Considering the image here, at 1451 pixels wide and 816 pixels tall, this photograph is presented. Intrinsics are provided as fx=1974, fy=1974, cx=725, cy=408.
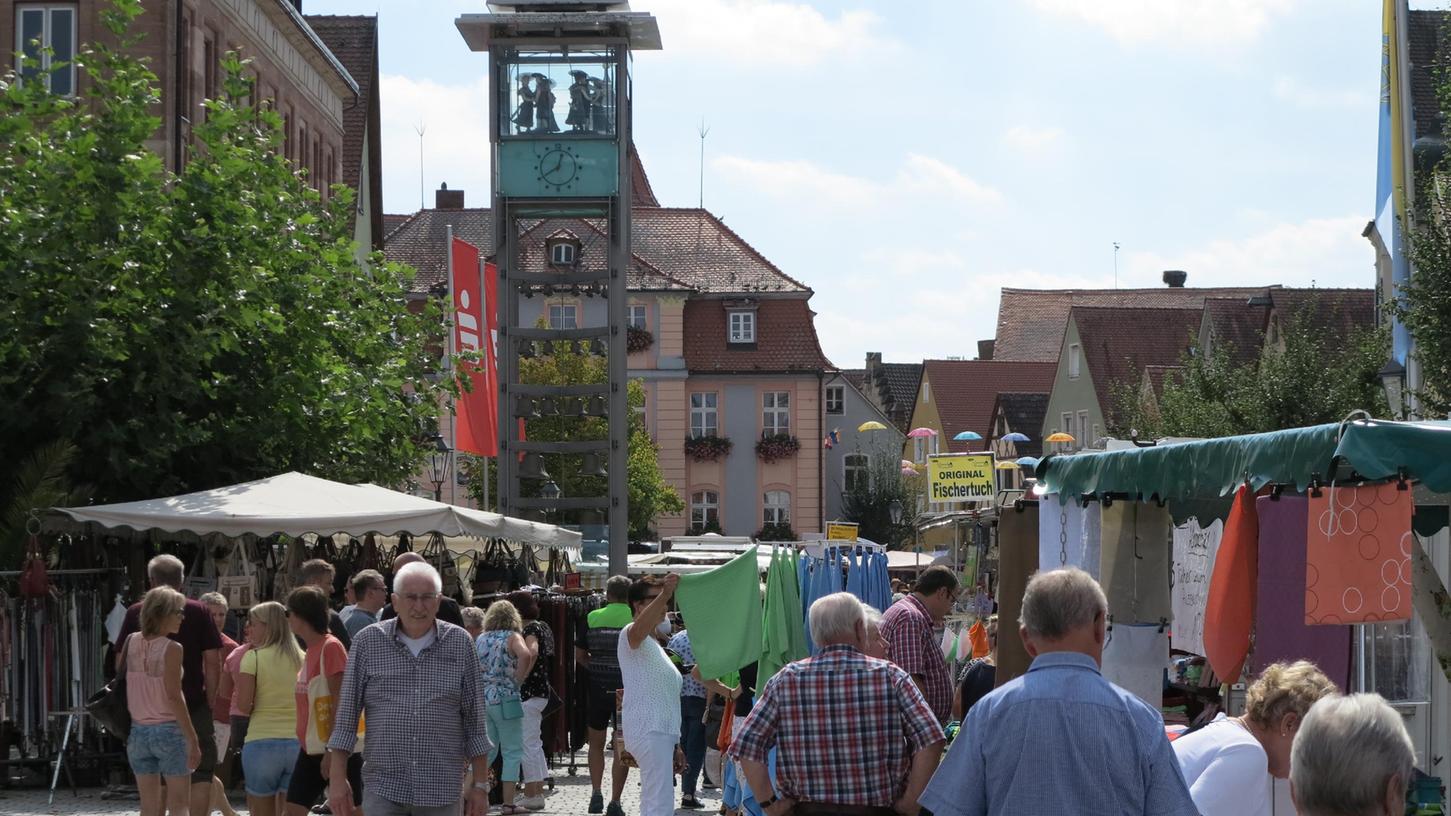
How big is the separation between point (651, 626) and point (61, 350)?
817cm

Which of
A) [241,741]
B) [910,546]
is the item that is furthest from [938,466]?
[910,546]

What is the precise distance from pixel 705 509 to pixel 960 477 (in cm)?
4393

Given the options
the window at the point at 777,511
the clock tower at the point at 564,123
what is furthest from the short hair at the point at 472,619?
the window at the point at 777,511

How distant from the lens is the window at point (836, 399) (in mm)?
83750

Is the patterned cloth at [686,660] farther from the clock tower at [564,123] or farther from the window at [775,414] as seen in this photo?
the window at [775,414]

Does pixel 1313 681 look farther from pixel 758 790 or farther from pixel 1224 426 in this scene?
pixel 1224 426

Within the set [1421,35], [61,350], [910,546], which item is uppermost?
[1421,35]

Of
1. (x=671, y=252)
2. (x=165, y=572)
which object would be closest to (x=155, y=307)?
(x=165, y=572)

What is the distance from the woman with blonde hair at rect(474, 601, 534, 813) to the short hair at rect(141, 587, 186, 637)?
3355 mm

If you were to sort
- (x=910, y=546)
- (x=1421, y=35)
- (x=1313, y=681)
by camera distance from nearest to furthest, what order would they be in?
(x=1313, y=681) → (x=1421, y=35) → (x=910, y=546)

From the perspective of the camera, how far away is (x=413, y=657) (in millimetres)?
8508

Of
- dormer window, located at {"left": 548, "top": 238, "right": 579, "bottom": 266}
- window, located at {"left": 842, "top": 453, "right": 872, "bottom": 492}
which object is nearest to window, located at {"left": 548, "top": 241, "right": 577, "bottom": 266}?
dormer window, located at {"left": 548, "top": 238, "right": 579, "bottom": 266}

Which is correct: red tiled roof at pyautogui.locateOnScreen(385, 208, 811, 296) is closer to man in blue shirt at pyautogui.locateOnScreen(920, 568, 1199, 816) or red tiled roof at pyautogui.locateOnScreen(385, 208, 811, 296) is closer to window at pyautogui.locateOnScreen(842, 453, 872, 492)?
window at pyautogui.locateOnScreen(842, 453, 872, 492)

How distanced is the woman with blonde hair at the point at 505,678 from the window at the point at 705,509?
5575 centimetres
